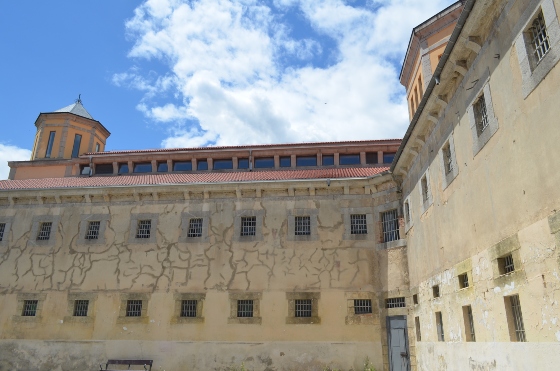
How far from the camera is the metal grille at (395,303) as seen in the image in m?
15.7

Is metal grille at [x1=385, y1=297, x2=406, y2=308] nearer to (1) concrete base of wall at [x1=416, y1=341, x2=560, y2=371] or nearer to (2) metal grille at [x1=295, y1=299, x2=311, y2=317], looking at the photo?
(1) concrete base of wall at [x1=416, y1=341, x2=560, y2=371]

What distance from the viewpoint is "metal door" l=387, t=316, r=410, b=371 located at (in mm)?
15016

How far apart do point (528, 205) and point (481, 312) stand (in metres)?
2.99

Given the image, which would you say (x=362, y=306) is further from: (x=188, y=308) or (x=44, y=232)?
(x=44, y=232)

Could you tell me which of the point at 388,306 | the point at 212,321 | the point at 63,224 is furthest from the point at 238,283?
the point at 63,224

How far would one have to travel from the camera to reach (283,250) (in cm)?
1759

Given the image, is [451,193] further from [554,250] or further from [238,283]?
[238,283]

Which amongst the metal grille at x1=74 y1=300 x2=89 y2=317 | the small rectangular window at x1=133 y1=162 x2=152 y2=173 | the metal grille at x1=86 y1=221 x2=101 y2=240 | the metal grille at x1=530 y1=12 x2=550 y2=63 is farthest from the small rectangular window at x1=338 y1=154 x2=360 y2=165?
the metal grille at x1=530 y1=12 x2=550 y2=63

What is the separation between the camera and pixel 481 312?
9234 mm

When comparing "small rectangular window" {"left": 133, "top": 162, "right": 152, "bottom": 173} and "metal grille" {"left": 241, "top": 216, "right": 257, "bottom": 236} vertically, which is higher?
"small rectangular window" {"left": 133, "top": 162, "right": 152, "bottom": 173}

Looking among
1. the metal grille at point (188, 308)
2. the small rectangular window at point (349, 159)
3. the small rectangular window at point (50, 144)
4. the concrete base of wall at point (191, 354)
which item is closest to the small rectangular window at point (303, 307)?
the concrete base of wall at point (191, 354)

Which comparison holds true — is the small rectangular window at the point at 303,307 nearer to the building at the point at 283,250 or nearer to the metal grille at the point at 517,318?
the building at the point at 283,250

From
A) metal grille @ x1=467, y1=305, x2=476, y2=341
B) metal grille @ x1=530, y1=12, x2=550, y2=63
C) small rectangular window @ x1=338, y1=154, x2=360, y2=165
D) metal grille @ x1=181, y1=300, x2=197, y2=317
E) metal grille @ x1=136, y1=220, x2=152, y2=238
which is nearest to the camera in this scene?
metal grille @ x1=530, y1=12, x2=550, y2=63

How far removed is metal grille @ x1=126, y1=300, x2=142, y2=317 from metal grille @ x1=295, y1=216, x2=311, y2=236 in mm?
7035
